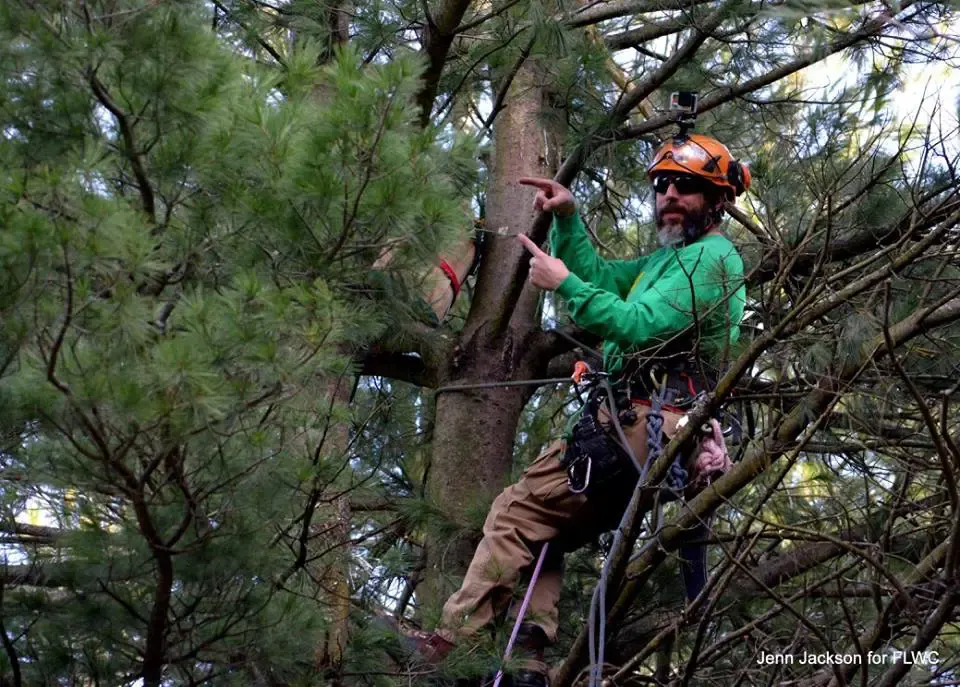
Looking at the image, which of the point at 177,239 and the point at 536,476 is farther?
the point at 536,476

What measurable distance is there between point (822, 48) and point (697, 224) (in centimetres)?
67

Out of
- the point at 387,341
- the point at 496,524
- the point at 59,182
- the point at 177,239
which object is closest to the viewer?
the point at 59,182

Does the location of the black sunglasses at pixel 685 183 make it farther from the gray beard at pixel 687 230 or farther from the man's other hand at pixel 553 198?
the man's other hand at pixel 553 198

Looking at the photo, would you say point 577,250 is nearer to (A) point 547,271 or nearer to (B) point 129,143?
(A) point 547,271

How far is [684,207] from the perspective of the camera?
4.62m

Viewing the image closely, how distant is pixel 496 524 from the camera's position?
4371 mm

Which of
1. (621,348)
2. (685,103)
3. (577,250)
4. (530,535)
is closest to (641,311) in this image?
(621,348)

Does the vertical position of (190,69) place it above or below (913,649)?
above

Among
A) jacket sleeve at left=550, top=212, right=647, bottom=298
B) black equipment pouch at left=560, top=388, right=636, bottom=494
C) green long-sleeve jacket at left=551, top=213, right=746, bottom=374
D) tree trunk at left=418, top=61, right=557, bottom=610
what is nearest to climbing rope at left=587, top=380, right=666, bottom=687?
black equipment pouch at left=560, top=388, right=636, bottom=494

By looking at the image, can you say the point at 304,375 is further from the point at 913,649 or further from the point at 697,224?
the point at 697,224

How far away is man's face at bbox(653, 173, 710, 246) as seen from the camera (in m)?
4.61

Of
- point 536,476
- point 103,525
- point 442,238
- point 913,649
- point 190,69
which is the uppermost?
point 190,69

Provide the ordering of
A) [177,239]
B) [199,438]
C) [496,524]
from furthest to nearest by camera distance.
Answer: [496,524] < [177,239] < [199,438]

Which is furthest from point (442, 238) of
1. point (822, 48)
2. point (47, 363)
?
point (822, 48)
